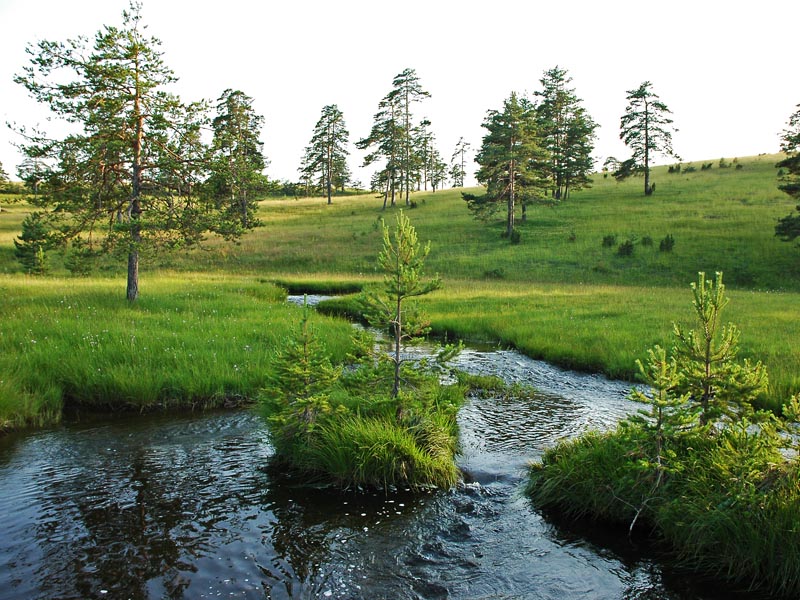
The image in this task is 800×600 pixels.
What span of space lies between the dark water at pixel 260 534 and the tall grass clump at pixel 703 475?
1.34 ft

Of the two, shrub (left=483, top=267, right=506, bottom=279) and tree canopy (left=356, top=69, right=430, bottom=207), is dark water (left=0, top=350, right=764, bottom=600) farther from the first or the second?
tree canopy (left=356, top=69, right=430, bottom=207)

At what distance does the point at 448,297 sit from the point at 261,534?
1951 cm

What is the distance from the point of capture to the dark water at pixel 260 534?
16.2 feet

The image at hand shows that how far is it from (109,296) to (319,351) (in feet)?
46.1

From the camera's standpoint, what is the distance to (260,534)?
5809 millimetres

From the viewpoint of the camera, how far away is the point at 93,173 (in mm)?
16047

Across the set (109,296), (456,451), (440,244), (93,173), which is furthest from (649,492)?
(440,244)

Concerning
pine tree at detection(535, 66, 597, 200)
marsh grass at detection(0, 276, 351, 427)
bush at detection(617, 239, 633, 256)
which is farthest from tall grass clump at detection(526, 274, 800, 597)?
pine tree at detection(535, 66, 597, 200)

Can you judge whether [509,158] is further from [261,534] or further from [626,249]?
[261,534]

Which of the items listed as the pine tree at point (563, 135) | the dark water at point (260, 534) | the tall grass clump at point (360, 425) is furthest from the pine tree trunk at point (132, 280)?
the pine tree at point (563, 135)

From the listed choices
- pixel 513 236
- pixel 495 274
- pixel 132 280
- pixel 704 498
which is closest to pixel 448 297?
pixel 495 274

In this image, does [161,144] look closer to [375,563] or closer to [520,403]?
[520,403]

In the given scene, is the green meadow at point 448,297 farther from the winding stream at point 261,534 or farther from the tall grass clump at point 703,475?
the tall grass clump at point 703,475

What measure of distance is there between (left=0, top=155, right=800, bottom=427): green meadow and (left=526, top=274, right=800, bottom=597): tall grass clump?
515 centimetres
